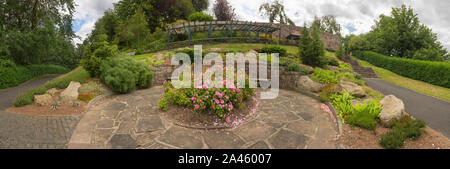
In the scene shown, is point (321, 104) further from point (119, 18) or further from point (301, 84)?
point (119, 18)

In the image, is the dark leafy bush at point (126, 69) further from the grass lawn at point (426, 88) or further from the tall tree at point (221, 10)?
the tall tree at point (221, 10)

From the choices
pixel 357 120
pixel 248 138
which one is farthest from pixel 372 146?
pixel 248 138

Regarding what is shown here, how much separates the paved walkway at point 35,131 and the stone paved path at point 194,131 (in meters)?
0.27

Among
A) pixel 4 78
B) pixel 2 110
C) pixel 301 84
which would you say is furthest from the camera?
pixel 4 78

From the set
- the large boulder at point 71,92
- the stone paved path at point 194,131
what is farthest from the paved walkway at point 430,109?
the large boulder at point 71,92

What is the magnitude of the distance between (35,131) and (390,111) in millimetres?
8489

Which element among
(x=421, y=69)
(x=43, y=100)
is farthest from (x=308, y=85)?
(x=421, y=69)

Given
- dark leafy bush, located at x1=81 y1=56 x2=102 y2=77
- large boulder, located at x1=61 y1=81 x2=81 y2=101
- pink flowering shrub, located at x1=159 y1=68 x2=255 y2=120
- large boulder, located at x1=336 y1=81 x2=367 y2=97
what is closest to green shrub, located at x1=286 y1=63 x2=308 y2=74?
large boulder, located at x1=336 y1=81 x2=367 y2=97

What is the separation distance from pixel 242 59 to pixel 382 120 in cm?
702

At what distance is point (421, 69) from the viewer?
13.2 meters

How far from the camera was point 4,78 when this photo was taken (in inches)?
386

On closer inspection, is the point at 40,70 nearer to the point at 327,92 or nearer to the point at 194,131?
the point at 194,131

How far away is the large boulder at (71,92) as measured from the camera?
659 centimetres
